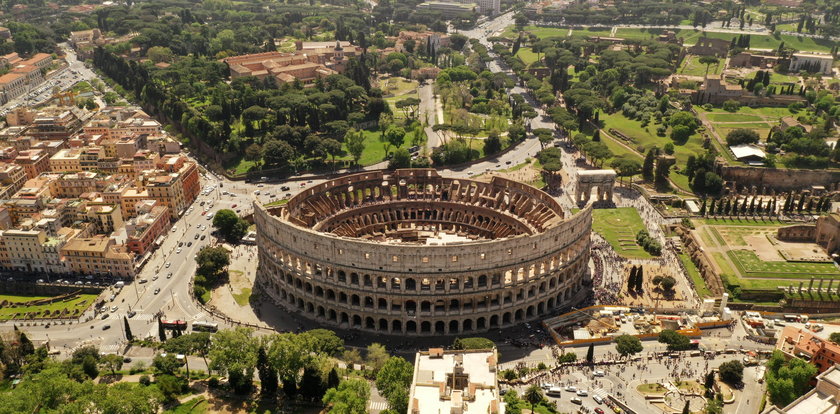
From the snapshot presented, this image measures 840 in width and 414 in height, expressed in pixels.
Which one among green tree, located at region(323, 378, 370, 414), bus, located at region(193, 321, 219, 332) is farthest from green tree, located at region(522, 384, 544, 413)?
bus, located at region(193, 321, 219, 332)

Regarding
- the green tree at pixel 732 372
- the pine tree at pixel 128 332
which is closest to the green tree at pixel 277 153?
the pine tree at pixel 128 332

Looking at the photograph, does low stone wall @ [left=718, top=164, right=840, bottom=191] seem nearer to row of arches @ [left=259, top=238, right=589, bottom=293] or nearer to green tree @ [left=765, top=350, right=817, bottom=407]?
row of arches @ [left=259, top=238, right=589, bottom=293]

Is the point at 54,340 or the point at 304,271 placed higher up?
the point at 304,271

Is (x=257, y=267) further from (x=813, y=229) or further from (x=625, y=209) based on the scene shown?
(x=813, y=229)

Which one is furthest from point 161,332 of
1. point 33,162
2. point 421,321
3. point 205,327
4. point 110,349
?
point 33,162

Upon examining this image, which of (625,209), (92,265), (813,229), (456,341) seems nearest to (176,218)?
(92,265)

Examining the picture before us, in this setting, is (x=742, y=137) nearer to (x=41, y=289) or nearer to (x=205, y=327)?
(x=205, y=327)
